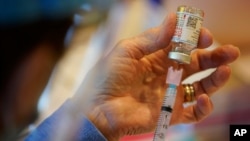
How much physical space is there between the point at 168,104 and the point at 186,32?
19 centimetres

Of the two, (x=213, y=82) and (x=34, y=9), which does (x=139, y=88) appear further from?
(x=34, y=9)

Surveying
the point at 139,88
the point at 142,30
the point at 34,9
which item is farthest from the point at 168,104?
the point at 34,9

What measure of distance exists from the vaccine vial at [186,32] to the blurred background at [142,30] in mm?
247

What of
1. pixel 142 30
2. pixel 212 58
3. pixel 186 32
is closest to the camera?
pixel 186 32

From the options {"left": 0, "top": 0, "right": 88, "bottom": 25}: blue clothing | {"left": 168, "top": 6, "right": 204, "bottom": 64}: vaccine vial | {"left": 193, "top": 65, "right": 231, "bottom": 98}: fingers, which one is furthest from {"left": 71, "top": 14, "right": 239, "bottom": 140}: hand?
{"left": 0, "top": 0, "right": 88, "bottom": 25}: blue clothing

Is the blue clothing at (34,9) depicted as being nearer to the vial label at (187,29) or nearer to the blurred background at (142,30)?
the blurred background at (142,30)

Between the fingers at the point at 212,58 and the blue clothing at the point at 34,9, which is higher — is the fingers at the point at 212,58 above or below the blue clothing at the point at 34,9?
below

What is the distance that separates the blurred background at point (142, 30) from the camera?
1.12 m

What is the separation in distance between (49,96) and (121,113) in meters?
0.26

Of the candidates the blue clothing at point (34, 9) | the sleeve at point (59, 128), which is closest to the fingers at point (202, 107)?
the sleeve at point (59, 128)

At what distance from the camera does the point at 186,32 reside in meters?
A: 0.88

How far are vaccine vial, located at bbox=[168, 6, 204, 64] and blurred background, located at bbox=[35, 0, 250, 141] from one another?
247 mm

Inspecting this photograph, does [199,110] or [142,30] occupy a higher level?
[142,30]

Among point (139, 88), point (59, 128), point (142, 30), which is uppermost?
point (142, 30)
